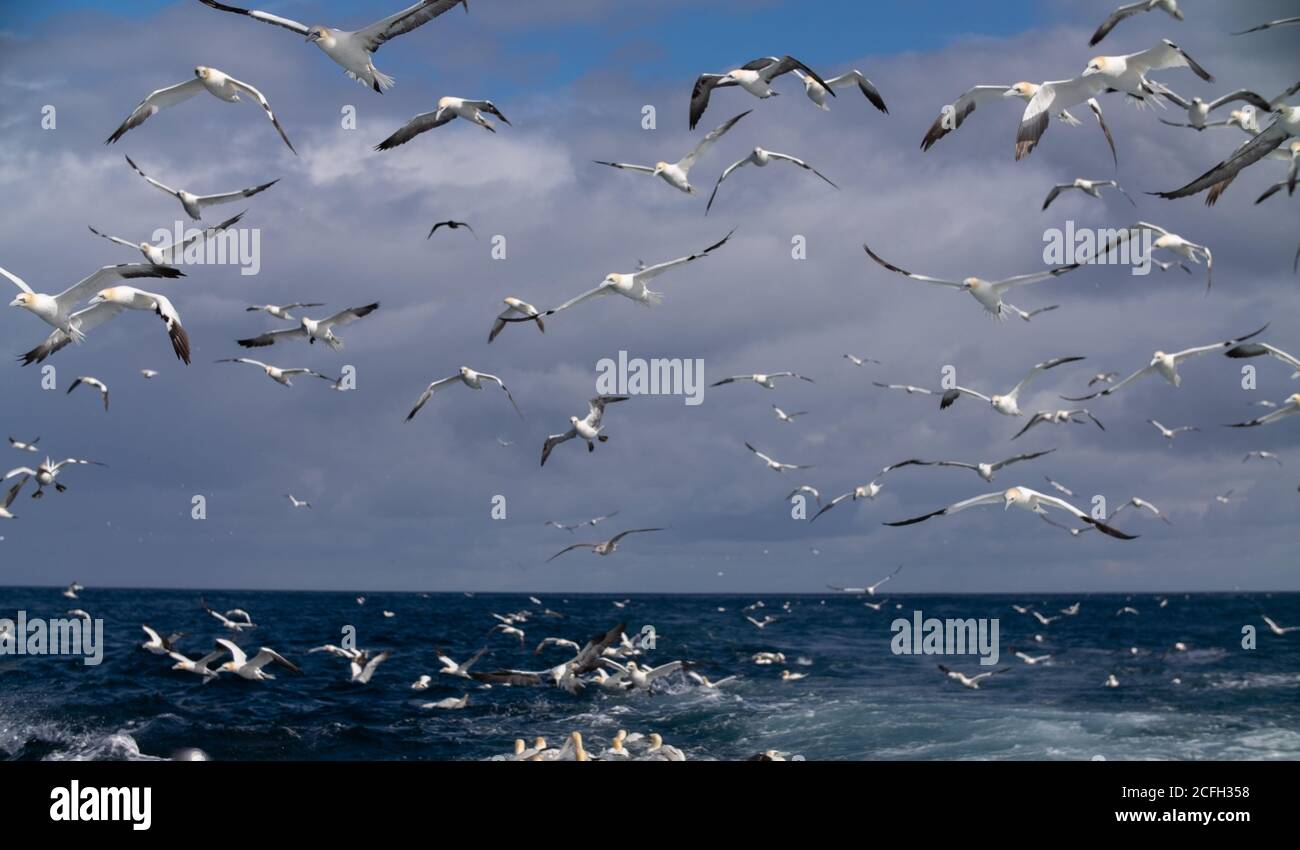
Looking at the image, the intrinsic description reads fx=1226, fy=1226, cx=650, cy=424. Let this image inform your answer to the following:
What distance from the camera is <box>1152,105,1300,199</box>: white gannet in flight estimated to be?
15484 mm

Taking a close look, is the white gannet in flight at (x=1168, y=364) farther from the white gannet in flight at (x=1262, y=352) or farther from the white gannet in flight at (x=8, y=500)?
the white gannet in flight at (x=8, y=500)

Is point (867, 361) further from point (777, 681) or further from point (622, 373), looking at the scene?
point (777, 681)

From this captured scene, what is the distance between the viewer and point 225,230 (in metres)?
21.3

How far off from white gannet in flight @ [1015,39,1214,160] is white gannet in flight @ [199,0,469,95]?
896 centimetres

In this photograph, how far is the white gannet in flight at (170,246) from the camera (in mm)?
20953

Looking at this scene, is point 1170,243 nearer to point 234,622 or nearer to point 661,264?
point 661,264

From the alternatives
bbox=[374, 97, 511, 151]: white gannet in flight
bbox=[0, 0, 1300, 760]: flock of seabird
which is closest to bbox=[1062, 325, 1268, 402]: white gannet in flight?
bbox=[0, 0, 1300, 760]: flock of seabird

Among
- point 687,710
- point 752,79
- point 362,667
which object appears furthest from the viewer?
point 687,710

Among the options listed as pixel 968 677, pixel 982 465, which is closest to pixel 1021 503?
pixel 982 465

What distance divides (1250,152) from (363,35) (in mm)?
12573

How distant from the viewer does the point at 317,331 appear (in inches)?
1023

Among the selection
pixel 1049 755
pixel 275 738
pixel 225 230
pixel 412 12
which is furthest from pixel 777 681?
pixel 412 12

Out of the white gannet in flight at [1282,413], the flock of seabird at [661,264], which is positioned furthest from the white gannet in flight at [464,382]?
the white gannet in flight at [1282,413]
